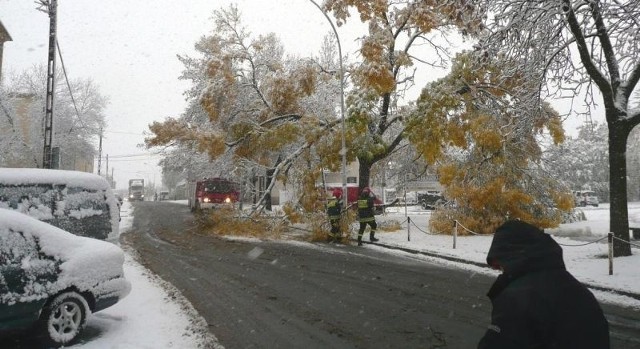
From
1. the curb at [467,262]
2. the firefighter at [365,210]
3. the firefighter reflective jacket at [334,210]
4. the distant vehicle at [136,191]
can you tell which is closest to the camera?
the curb at [467,262]

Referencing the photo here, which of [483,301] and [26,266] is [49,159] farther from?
[483,301]

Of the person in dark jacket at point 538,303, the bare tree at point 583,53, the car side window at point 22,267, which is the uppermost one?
the bare tree at point 583,53

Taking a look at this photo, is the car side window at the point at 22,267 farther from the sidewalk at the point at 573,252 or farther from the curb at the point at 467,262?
the curb at the point at 467,262

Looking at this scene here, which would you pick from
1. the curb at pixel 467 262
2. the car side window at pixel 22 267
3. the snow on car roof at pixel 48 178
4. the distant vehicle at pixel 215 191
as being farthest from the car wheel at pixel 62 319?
the distant vehicle at pixel 215 191

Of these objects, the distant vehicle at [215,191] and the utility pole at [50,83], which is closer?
the utility pole at [50,83]

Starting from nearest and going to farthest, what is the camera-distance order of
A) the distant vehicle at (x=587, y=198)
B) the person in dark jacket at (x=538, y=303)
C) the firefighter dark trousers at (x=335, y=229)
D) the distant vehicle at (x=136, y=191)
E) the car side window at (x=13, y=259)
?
the person in dark jacket at (x=538, y=303) < the car side window at (x=13, y=259) < the firefighter dark trousers at (x=335, y=229) < the distant vehicle at (x=587, y=198) < the distant vehicle at (x=136, y=191)

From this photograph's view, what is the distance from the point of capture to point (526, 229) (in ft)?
7.61

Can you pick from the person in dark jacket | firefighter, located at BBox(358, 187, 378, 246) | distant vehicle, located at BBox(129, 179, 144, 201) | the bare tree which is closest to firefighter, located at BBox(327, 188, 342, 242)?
firefighter, located at BBox(358, 187, 378, 246)

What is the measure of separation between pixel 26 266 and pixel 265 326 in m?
3.09

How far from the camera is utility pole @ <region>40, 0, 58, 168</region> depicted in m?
16.3

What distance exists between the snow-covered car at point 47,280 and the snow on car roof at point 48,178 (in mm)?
2618

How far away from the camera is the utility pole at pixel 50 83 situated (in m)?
16.3

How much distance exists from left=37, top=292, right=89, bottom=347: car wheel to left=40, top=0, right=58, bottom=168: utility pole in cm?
1221

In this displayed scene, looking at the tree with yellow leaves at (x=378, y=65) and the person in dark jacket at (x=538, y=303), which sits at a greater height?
the tree with yellow leaves at (x=378, y=65)
